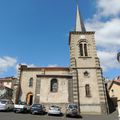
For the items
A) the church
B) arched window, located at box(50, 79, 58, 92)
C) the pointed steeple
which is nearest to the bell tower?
the church

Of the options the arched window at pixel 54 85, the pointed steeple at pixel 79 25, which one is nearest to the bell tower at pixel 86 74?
the pointed steeple at pixel 79 25

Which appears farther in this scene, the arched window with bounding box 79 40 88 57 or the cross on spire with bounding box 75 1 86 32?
the cross on spire with bounding box 75 1 86 32

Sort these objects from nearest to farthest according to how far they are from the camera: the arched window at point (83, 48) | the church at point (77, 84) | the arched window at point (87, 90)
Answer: the church at point (77, 84)
the arched window at point (87, 90)
the arched window at point (83, 48)

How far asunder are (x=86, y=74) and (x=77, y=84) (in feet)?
8.68

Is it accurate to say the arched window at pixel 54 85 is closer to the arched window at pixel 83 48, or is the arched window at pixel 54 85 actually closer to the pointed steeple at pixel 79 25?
the arched window at pixel 83 48

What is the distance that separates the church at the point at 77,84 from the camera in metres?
Answer: 30.1

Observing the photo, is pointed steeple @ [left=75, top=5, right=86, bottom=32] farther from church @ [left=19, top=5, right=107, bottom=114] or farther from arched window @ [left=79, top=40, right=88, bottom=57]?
arched window @ [left=79, top=40, right=88, bottom=57]

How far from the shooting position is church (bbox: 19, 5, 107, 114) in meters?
30.1

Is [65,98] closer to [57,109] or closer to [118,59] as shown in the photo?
[57,109]

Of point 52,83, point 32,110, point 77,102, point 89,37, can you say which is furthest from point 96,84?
point 32,110

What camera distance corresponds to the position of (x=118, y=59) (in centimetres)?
470

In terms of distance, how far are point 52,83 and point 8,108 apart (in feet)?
32.2

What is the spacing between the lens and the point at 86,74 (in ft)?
106

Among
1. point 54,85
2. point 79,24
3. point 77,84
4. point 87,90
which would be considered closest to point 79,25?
point 79,24
